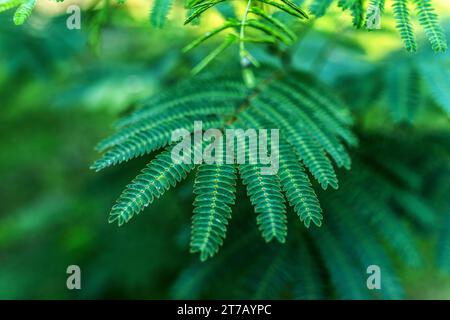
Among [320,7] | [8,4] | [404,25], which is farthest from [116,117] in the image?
[404,25]

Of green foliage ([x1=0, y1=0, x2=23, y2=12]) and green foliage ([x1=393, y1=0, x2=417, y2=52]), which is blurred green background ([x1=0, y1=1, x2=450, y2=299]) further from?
green foliage ([x1=393, y1=0, x2=417, y2=52])

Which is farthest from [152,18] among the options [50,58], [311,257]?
→ [50,58]

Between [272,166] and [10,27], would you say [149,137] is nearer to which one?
[272,166]

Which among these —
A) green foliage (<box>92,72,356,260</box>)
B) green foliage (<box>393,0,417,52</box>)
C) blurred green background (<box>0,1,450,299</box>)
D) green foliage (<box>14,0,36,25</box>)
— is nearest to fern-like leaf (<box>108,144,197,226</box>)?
green foliage (<box>92,72,356,260</box>)

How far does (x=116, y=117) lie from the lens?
2486 mm

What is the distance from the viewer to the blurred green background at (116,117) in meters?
2.30

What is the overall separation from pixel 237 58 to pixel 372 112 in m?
1.06

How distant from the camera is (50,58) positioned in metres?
2.69

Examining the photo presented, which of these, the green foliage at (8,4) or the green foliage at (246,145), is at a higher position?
the green foliage at (8,4)

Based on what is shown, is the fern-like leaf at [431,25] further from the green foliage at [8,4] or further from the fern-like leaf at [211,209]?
the green foliage at [8,4]

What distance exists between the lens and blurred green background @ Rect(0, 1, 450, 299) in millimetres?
2303

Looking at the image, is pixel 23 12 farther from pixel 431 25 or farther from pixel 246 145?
pixel 431 25

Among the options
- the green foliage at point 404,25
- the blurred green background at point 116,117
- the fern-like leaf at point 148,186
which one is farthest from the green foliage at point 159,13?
the green foliage at point 404,25

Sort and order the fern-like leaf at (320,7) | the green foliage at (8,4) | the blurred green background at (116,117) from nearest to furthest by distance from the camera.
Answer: the green foliage at (8,4) → the fern-like leaf at (320,7) → the blurred green background at (116,117)
